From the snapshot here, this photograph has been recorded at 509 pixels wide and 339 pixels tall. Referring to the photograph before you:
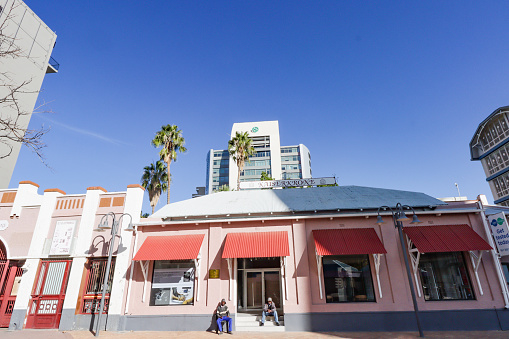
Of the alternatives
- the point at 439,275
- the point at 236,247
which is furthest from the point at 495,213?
the point at 236,247

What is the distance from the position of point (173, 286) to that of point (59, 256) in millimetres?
7511

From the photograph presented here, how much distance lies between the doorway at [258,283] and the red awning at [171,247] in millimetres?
3182

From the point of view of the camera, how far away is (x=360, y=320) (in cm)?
1359

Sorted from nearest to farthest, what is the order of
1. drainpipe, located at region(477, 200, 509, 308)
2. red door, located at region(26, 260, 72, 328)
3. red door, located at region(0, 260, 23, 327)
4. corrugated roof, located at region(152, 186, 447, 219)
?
drainpipe, located at region(477, 200, 509, 308) → red door, located at region(26, 260, 72, 328) → red door, located at region(0, 260, 23, 327) → corrugated roof, located at region(152, 186, 447, 219)

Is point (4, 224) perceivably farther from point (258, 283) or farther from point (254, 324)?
point (254, 324)

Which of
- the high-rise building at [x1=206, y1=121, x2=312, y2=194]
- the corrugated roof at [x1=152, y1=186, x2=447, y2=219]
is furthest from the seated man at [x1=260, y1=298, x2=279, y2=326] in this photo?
the high-rise building at [x1=206, y1=121, x2=312, y2=194]

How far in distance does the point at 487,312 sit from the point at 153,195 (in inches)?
1225

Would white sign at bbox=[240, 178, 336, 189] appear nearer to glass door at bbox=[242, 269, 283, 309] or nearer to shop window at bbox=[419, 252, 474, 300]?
glass door at bbox=[242, 269, 283, 309]

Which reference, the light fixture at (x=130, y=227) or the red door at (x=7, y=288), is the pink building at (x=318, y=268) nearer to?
the light fixture at (x=130, y=227)

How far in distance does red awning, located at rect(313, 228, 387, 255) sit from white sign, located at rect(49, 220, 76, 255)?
14.8 m

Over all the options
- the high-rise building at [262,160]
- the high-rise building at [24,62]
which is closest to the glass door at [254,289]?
the high-rise building at [24,62]

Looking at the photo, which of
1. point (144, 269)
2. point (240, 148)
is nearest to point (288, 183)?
point (144, 269)

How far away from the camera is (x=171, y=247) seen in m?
15.5

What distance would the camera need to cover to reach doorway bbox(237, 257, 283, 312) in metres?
16.6
